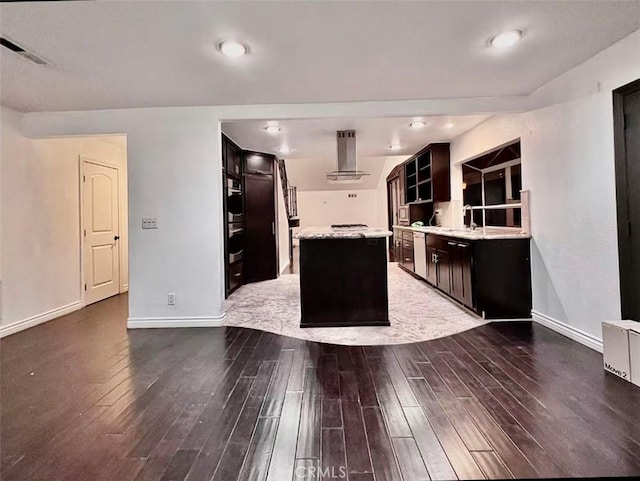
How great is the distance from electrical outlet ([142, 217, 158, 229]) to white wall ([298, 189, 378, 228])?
8922 millimetres

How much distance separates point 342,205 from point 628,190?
33.5 ft

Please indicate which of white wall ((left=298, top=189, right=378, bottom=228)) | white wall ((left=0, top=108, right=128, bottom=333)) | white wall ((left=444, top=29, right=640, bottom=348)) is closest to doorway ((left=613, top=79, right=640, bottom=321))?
white wall ((left=444, top=29, right=640, bottom=348))

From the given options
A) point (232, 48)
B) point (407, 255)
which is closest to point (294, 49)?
point (232, 48)

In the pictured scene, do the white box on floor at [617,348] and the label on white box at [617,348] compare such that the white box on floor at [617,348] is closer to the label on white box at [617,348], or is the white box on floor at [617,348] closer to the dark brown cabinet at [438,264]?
the label on white box at [617,348]

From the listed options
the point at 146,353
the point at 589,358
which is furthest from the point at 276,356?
the point at 589,358

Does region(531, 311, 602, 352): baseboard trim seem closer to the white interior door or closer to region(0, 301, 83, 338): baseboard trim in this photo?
region(0, 301, 83, 338): baseboard trim

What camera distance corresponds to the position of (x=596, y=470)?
56.7 inches

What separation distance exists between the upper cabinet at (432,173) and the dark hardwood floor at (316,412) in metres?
3.19

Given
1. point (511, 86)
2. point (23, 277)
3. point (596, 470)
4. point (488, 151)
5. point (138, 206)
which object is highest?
point (511, 86)

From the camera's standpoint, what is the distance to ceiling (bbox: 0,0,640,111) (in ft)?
6.63

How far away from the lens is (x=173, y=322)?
148 inches

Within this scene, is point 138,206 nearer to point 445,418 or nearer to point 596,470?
point 445,418

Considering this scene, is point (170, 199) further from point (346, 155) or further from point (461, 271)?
point (461, 271)

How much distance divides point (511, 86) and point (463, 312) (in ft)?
8.13
